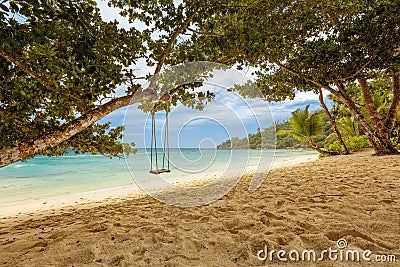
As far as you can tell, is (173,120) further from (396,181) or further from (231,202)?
(396,181)

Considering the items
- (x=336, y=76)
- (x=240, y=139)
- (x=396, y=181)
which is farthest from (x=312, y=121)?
(x=240, y=139)

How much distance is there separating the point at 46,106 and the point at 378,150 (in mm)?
9539

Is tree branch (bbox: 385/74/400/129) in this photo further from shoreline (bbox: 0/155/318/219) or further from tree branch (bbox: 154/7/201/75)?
tree branch (bbox: 154/7/201/75)

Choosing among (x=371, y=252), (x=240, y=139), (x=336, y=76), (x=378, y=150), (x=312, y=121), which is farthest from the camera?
(x=312, y=121)

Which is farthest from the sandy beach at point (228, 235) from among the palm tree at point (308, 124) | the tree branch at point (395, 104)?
the palm tree at point (308, 124)

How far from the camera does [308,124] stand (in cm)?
1209

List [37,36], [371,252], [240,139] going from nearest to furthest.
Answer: [371,252]
[37,36]
[240,139]

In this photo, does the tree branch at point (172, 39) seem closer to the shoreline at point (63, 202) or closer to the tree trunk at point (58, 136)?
the tree trunk at point (58, 136)

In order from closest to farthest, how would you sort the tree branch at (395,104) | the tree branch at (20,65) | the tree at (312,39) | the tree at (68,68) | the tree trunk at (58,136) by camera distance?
the tree at (68,68) < the tree branch at (20,65) < the tree trunk at (58,136) < the tree at (312,39) < the tree branch at (395,104)

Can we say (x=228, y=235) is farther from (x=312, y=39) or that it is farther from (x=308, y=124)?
(x=308, y=124)

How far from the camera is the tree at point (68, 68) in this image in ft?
6.60

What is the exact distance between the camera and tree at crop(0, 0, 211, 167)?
201cm

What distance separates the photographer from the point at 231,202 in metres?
3.48

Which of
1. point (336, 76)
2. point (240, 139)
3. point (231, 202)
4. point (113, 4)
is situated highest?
point (113, 4)
